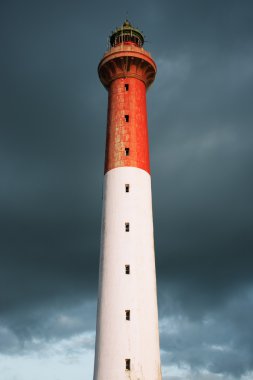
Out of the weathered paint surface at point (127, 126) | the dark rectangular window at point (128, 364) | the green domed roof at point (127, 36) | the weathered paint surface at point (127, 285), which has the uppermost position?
the green domed roof at point (127, 36)

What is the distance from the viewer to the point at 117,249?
4597cm

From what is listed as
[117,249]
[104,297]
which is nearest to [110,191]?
[117,249]

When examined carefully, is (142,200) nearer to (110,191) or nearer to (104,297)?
(110,191)

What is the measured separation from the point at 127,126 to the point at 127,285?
52.1ft

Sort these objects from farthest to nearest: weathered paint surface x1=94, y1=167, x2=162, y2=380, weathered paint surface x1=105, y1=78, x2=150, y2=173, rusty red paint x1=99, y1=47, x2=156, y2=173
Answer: rusty red paint x1=99, y1=47, x2=156, y2=173, weathered paint surface x1=105, y1=78, x2=150, y2=173, weathered paint surface x1=94, y1=167, x2=162, y2=380

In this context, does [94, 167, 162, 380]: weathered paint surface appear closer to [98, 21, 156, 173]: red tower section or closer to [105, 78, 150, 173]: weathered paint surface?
[105, 78, 150, 173]: weathered paint surface

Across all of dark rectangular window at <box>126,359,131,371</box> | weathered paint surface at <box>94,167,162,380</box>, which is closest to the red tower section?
weathered paint surface at <box>94,167,162,380</box>

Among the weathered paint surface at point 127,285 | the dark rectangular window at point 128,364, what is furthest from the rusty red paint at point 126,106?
the dark rectangular window at point 128,364

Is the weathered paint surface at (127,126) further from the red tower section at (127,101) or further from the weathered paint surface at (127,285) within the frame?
the weathered paint surface at (127,285)

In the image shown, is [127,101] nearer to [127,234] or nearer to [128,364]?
[127,234]

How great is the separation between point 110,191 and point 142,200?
3.11 meters

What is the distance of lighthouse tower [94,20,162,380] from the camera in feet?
140

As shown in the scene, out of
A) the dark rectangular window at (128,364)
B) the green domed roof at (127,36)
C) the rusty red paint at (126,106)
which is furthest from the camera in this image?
the green domed roof at (127,36)

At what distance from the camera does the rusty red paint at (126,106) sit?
5016cm
